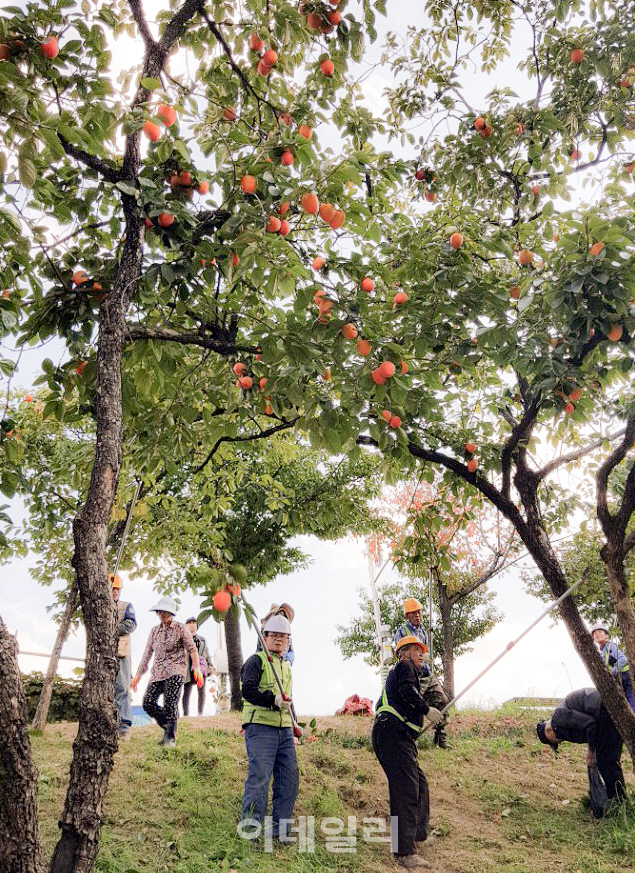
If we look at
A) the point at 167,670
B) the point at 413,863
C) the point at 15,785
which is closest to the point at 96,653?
the point at 15,785

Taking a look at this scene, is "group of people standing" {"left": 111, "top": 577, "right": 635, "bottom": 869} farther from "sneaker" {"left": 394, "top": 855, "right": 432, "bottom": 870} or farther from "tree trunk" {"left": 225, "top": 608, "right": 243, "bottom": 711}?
"tree trunk" {"left": 225, "top": 608, "right": 243, "bottom": 711}

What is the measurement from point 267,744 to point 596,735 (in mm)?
3423

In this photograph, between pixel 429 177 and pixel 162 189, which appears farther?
pixel 429 177

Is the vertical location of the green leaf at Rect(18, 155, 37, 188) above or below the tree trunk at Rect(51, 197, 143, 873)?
above

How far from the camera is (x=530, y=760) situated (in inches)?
327

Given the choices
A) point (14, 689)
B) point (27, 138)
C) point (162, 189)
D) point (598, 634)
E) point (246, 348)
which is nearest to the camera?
point (14, 689)

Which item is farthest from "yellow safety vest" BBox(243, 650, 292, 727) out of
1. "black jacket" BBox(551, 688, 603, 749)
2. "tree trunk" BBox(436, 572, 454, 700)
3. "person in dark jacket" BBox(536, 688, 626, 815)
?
"tree trunk" BBox(436, 572, 454, 700)

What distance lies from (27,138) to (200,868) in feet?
16.1

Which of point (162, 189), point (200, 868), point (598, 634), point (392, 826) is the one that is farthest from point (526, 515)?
point (162, 189)

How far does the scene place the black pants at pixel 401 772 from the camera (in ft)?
17.1

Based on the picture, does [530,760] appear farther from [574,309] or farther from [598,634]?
[574,309]

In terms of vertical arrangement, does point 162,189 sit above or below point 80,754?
above

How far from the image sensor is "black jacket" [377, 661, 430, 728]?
5348mm

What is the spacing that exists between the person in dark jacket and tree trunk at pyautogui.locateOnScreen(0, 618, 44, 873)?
5197 mm
